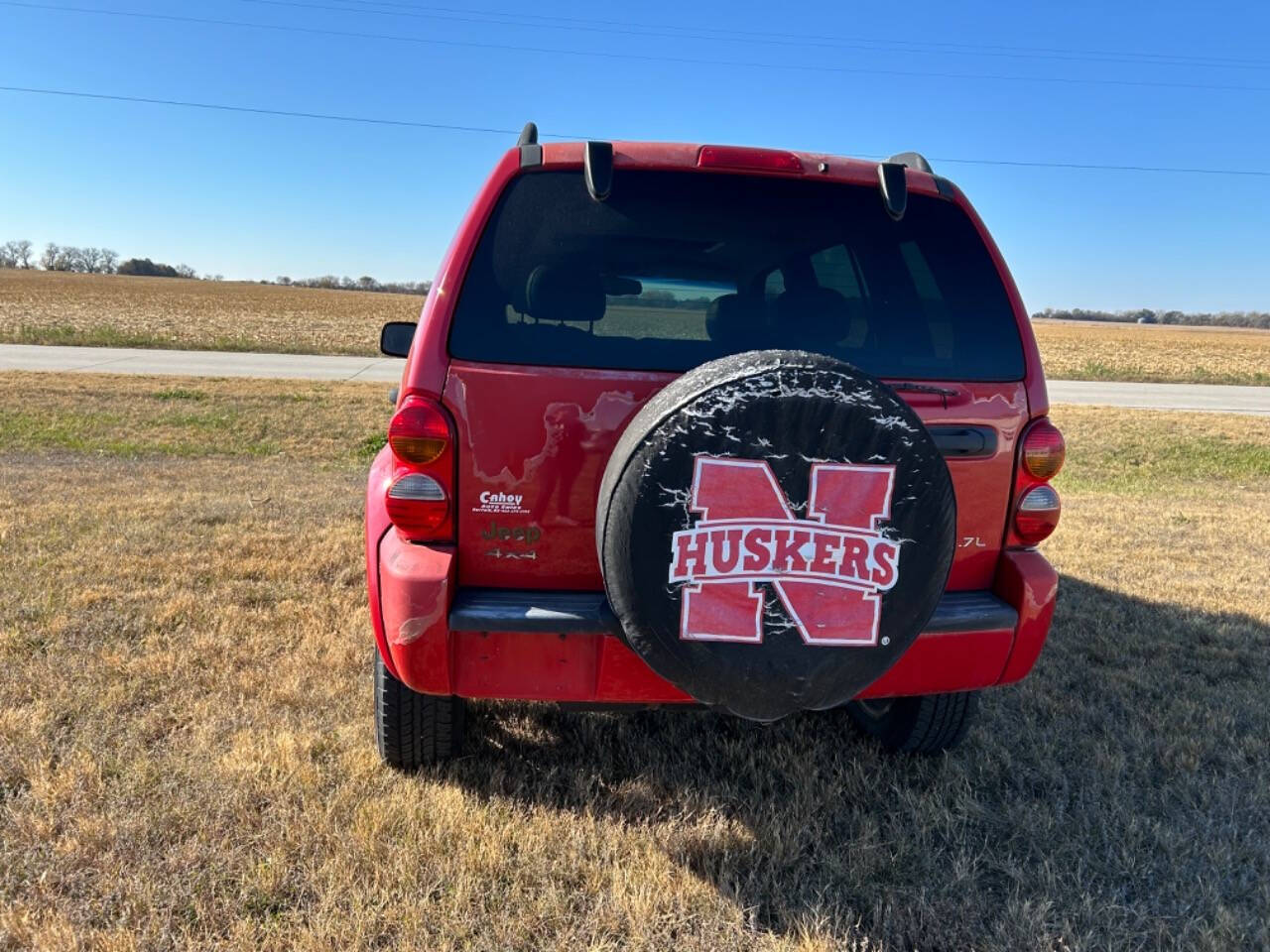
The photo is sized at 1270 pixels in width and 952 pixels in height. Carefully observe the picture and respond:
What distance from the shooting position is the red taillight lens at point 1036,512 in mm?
2301

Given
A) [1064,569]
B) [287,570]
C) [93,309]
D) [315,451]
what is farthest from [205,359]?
[93,309]

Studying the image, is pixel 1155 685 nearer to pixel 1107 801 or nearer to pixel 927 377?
pixel 1107 801

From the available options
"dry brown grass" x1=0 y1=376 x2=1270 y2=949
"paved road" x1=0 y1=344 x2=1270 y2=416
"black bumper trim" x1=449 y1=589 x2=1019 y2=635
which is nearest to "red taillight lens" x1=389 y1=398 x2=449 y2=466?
"black bumper trim" x1=449 y1=589 x2=1019 y2=635

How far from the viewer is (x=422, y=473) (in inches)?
80.7

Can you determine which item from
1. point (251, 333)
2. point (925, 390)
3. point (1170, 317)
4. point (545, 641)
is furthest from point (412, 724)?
point (1170, 317)

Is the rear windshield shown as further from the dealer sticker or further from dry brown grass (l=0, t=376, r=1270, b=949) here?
dry brown grass (l=0, t=376, r=1270, b=949)

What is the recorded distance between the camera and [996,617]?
2207 mm

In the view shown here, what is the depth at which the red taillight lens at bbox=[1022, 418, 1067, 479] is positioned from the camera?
2271mm

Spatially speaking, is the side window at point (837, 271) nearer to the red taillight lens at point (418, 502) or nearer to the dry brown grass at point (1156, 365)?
the red taillight lens at point (418, 502)

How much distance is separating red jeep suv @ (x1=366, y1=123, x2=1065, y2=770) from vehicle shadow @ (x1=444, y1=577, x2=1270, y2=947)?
0.49m

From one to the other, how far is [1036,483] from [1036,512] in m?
0.08

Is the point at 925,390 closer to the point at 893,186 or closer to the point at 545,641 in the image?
the point at 893,186

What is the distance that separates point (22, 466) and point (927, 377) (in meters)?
8.39

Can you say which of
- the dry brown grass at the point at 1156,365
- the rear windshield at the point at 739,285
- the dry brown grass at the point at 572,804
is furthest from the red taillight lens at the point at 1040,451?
the dry brown grass at the point at 1156,365
